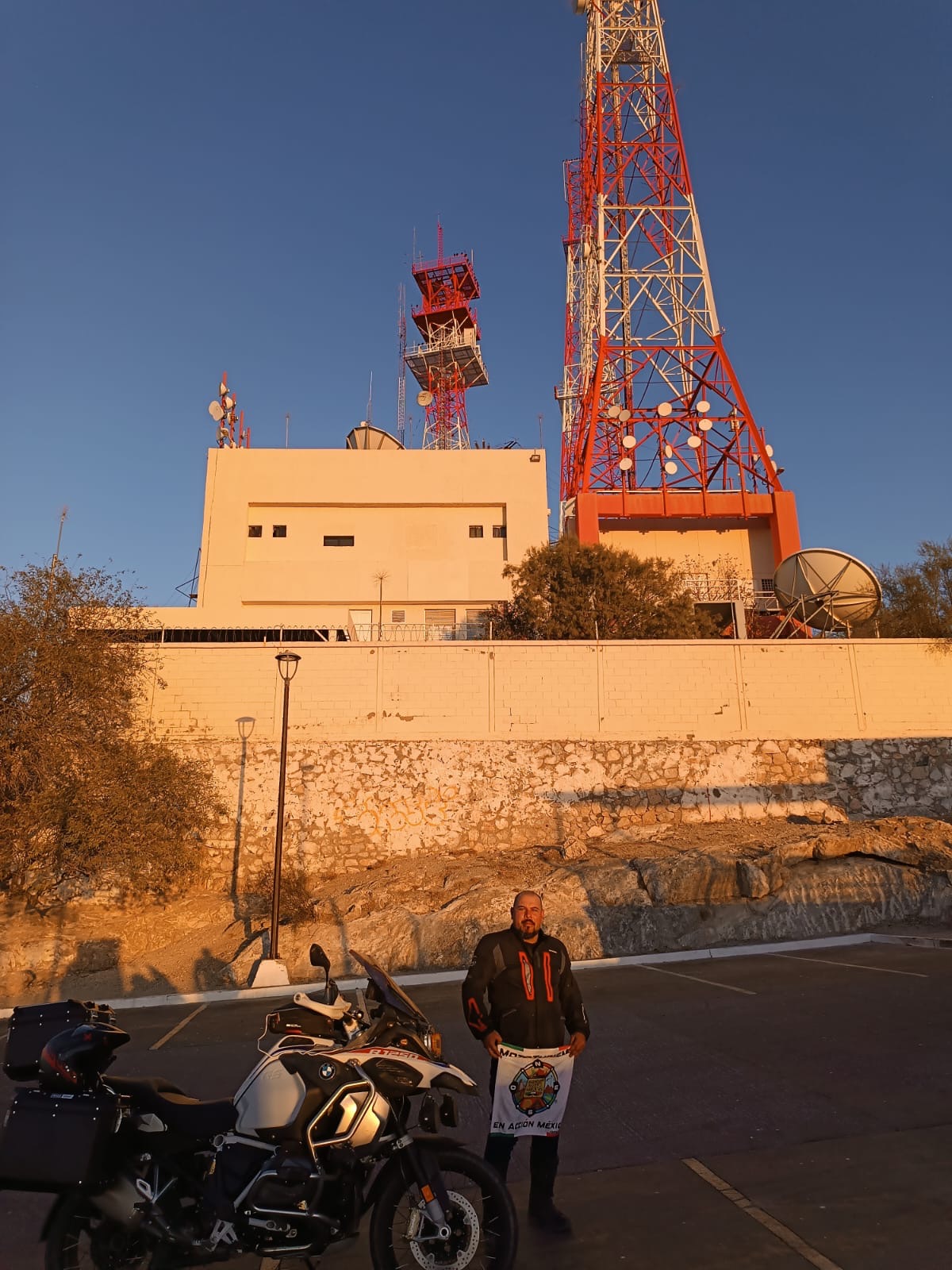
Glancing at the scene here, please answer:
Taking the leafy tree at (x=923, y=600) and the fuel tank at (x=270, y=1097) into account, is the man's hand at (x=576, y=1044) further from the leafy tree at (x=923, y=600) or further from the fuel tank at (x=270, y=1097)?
the leafy tree at (x=923, y=600)

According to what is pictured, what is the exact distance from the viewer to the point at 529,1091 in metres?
3.92

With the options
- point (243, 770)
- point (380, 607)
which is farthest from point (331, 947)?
point (380, 607)

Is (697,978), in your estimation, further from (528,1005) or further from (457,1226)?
(457,1226)

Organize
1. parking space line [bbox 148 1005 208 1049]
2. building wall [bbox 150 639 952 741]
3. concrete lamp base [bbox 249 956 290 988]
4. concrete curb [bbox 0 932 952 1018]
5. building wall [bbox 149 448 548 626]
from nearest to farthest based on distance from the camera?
parking space line [bbox 148 1005 208 1049]
concrete curb [bbox 0 932 952 1018]
concrete lamp base [bbox 249 956 290 988]
building wall [bbox 150 639 952 741]
building wall [bbox 149 448 548 626]

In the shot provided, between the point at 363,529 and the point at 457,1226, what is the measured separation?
30111 millimetres

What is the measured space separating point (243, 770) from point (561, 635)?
997 centimetres

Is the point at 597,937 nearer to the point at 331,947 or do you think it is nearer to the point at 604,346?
the point at 331,947

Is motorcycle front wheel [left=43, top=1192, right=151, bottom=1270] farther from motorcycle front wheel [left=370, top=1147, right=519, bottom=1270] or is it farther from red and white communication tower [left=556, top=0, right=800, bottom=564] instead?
red and white communication tower [left=556, top=0, right=800, bottom=564]

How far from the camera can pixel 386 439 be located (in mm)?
36031

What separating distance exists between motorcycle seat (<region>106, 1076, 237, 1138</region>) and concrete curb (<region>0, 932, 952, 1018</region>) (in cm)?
825

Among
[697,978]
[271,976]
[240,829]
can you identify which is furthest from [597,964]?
[240,829]

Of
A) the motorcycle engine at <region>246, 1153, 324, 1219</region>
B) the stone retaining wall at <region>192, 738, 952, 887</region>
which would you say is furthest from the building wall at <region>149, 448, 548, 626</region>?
the motorcycle engine at <region>246, 1153, 324, 1219</region>

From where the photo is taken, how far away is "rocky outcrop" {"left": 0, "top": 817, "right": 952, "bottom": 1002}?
13.5 m

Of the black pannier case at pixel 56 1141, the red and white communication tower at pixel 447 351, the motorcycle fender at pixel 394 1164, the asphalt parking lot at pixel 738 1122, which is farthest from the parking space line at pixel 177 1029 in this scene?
the red and white communication tower at pixel 447 351
